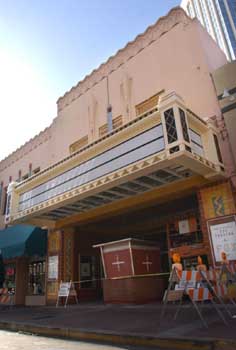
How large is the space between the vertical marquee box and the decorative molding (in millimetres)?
8515

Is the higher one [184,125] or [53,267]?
[184,125]

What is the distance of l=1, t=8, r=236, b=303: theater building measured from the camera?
905cm

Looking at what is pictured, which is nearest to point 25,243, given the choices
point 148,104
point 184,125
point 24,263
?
point 24,263

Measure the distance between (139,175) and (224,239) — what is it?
3.24 metres

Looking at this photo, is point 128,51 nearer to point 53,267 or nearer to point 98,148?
point 98,148

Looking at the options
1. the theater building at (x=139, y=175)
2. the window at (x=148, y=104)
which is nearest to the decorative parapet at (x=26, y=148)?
the theater building at (x=139, y=175)

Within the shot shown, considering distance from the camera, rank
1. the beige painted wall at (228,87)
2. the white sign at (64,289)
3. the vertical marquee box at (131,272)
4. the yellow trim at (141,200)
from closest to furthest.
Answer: the beige painted wall at (228,87) < the yellow trim at (141,200) < the vertical marquee box at (131,272) < the white sign at (64,289)

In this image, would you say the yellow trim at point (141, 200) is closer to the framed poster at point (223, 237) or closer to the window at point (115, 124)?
the framed poster at point (223, 237)

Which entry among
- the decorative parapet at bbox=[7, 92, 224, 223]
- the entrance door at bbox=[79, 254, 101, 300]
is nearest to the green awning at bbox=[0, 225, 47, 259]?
the entrance door at bbox=[79, 254, 101, 300]

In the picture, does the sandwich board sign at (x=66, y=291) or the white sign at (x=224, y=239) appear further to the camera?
the sandwich board sign at (x=66, y=291)

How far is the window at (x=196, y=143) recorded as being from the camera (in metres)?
8.71

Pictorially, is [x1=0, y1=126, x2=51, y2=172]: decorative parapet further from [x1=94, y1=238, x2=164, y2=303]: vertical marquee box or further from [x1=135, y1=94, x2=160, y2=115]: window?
[x1=94, y1=238, x2=164, y2=303]: vertical marquee box

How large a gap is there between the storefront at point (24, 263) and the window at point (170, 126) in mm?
9303

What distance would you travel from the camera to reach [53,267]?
1424cm
